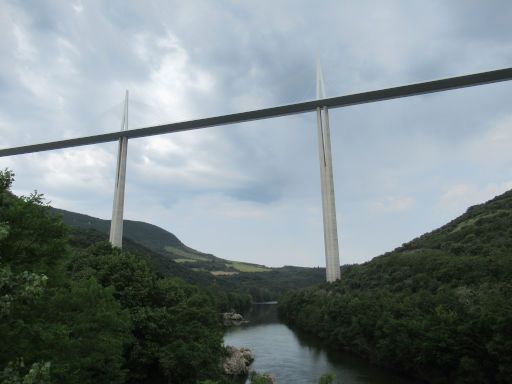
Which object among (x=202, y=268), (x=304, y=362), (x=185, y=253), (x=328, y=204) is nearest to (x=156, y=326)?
(x=304, y=362)

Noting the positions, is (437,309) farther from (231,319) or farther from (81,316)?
(231,319)

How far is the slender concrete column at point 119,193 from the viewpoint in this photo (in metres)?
43.0

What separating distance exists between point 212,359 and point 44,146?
43510 mm

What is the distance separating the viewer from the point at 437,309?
72.4 ft

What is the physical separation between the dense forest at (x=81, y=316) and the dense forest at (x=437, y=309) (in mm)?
10576

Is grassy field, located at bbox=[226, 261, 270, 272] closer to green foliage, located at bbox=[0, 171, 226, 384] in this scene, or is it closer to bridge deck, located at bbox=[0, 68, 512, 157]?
bridge deck, located at bbox=[0, 68, 512, 157]

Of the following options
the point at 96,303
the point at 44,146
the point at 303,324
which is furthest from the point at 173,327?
the point at 44,146

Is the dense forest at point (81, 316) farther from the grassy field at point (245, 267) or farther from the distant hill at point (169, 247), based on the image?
the grassy field at point (245, 267)

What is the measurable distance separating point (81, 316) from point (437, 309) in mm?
18187

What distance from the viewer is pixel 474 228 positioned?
1486 inches

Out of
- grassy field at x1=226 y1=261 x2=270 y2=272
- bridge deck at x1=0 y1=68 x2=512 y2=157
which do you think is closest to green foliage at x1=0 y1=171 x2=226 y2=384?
bridge deck at x1=0 y1=68 x2=512 y2=157

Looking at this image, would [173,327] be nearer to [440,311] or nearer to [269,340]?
[440,311]

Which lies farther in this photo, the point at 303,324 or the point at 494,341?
the point at 303,324

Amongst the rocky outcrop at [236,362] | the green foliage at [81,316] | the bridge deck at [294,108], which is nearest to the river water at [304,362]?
the rocky outcrop at [236,362]
